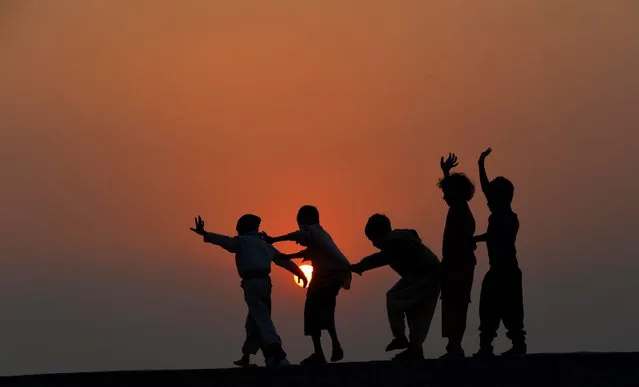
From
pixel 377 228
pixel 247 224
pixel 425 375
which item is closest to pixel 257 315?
pixel 247 224

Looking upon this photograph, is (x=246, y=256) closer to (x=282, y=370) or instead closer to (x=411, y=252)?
(x=411, y=252)

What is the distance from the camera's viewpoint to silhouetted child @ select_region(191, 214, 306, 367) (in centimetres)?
1706

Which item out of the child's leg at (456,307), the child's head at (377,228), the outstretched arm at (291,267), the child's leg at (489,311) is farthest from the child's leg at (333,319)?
the child's leg at (489,311)

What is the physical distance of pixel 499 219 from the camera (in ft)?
52.3

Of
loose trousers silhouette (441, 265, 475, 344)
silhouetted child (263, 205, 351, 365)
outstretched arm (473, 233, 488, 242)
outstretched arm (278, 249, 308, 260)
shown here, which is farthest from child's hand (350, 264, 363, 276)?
outstretched arm (473, 233, 488, 242)

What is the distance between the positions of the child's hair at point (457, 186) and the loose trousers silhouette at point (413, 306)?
1.11m

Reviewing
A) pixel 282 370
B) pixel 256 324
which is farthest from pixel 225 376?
pixel 256 324

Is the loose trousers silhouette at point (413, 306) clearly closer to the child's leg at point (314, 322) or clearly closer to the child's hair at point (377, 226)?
the child's hair at point (377, 226)

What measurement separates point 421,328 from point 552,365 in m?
3.27

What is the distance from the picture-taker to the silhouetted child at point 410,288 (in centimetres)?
1625

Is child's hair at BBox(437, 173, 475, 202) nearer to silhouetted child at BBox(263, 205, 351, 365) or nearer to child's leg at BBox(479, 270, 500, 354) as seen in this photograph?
child's leg at BBox(479, 270, 500, 354)

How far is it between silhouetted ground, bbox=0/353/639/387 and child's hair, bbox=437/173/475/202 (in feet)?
11.0

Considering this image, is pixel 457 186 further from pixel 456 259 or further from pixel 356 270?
pixel 356 270

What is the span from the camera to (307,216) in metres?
17.7
